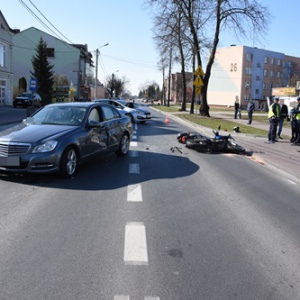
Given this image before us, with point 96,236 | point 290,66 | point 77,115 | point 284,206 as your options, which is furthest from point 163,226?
point 290,66

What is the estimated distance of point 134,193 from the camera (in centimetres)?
648

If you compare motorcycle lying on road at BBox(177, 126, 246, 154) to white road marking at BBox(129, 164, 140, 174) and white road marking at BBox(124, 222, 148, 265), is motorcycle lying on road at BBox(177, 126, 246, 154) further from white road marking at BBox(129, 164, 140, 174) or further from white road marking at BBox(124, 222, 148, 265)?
white road marking at BBox(124, 222, 148, 265)

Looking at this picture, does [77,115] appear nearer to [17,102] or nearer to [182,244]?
[182,244]

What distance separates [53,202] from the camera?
5812 mm

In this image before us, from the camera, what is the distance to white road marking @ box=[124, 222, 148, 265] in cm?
383

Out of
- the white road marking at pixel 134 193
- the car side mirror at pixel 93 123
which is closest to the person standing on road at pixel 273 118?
the car side mirror at pixel 93 123

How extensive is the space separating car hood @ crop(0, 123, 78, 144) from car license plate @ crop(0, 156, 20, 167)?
1.18ft

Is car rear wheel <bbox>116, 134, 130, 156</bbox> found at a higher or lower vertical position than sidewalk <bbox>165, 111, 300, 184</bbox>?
higher


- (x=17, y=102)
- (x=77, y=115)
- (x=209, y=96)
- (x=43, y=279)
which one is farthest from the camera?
(x=209, y=96)

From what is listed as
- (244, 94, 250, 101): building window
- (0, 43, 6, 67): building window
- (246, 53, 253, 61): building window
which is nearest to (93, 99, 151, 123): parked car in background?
Answer: (0, 43, 6, 67): building window

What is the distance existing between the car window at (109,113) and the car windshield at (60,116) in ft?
2.78

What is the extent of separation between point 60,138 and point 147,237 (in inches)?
138

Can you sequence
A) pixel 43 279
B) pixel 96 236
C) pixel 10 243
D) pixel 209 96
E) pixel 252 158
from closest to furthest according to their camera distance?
pixel 43 279
pixel 10 243
pixel 96 236
pixel 252 158
pixel 209 96

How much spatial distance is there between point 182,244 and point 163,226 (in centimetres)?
61
